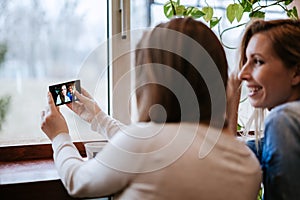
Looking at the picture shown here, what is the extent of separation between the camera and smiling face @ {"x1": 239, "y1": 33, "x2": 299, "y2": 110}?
1188 millimetres

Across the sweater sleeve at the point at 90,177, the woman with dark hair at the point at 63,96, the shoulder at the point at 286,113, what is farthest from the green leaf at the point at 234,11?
the sweater sleeve at the point at 90,177

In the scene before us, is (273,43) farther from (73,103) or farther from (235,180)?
(73,103)

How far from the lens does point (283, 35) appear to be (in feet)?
3.94

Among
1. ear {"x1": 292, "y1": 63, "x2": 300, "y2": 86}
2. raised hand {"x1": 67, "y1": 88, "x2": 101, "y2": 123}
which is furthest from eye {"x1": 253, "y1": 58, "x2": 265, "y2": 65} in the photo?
raised hand {"x1": 67, "y1": 88, "x2": 101, "y2": 123}

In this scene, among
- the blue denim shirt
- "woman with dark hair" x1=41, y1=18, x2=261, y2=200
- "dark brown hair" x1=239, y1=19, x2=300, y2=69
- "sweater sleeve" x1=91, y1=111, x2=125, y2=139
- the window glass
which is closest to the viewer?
"woman with dark hair" x1=41, y1=18, x2=261, y2=200

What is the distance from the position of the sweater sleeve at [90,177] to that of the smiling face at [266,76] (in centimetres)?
56

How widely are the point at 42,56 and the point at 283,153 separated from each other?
3.52 feet

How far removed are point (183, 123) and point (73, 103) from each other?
600mm

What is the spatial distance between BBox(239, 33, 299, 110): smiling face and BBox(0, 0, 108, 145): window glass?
0.71 m

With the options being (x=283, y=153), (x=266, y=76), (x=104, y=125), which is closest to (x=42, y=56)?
(x=104, y=125)

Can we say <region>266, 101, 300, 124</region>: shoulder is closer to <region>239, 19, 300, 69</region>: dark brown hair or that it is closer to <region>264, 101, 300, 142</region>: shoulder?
<region>264, 101, 300, 142</region>: shoulder

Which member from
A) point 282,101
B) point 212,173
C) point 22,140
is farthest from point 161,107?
point 22,140

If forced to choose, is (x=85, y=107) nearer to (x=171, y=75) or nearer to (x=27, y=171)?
(x=27, y=171)

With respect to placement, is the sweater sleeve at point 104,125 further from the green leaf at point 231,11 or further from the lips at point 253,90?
the green leaf at point 231,11
